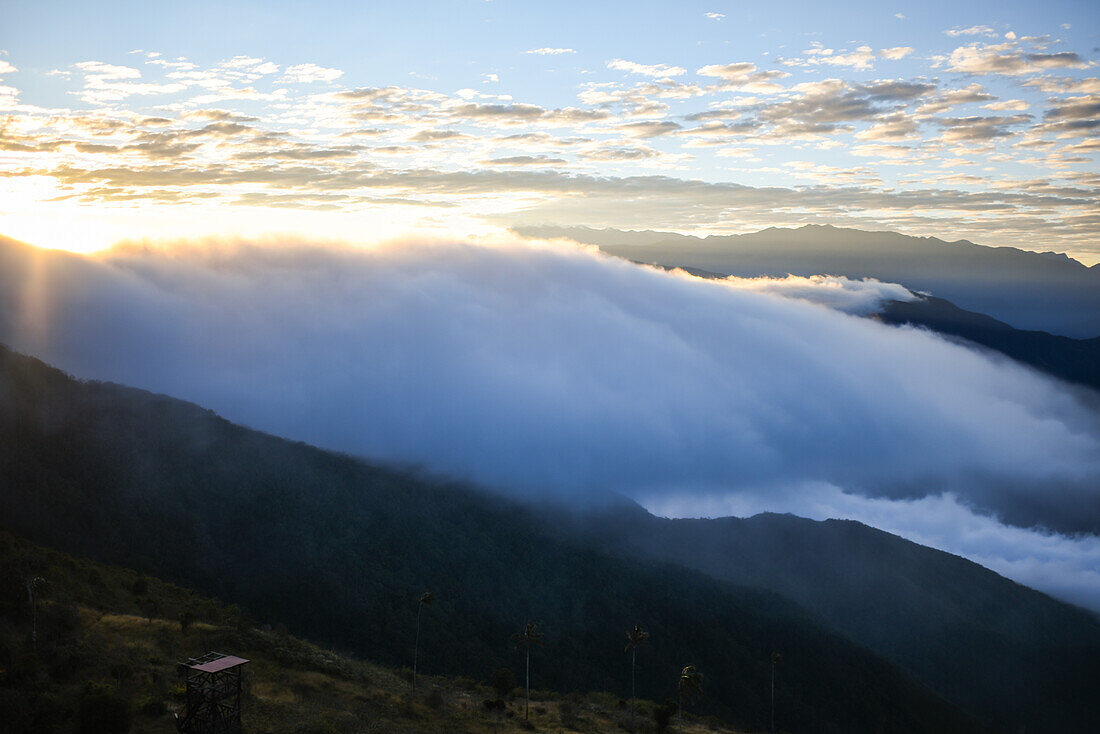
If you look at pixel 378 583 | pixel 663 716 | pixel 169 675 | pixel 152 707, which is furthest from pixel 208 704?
pixel 378 583

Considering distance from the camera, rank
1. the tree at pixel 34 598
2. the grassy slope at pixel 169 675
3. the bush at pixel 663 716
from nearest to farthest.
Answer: the grassy slope at pixel 169 675, the tree at pixel 34 598, the bush at pixel 663 716

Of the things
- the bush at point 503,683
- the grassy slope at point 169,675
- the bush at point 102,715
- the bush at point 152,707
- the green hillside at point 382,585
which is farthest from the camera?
the green hillside at point 382,585

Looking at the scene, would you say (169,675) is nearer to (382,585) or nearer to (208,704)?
(208,704)

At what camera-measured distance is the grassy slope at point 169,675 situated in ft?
171

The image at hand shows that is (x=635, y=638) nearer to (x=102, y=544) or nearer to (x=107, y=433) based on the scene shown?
(x=102, y=544)

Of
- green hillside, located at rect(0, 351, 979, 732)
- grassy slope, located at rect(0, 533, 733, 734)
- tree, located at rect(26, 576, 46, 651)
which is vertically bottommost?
green hillside, located at rect(0, 351, 979, 732)

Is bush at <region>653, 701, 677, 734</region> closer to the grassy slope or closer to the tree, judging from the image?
the grassy slope

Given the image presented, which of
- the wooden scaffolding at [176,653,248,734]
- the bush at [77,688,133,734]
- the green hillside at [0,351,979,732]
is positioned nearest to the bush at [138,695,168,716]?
the wooden scaffolding at [176,653,248,734]

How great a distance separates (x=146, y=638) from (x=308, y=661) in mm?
15172

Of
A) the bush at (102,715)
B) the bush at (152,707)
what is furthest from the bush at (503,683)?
the bush at (102,715)

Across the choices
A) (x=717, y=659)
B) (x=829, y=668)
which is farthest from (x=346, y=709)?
(x=829, y=668)

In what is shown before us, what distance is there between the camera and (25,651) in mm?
55906

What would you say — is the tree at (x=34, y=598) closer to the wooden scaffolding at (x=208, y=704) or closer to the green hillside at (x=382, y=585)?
the wooden scaffolding at (x=208, y=704)

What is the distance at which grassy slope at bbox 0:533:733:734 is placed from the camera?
52156 mm
